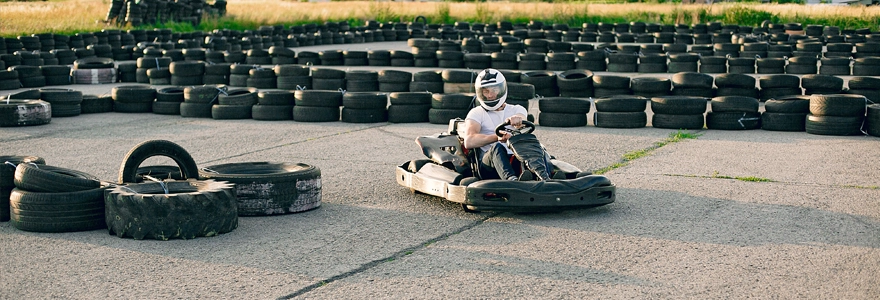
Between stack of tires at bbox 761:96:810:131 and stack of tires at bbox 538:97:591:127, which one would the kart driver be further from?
stack of tires at bbox 761:96:810:131

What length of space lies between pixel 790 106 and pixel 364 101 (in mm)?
4826

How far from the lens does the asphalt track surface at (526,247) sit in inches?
191

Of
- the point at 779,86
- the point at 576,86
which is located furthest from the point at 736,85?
the point at 576,86

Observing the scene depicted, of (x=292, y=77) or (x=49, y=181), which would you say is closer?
(x=49, y=181)

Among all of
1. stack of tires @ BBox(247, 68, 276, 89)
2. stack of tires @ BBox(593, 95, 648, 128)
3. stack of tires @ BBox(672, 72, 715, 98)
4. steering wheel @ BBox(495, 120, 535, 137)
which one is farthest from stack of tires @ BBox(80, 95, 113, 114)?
steering wheel @ BBox(495, 120, 535, 137)

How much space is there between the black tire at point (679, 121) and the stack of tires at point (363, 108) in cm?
323

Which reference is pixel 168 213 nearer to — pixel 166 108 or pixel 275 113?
pixel 275 113

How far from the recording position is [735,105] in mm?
11078

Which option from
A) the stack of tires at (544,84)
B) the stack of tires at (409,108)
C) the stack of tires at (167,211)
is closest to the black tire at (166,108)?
the stack of tires at (409,108)

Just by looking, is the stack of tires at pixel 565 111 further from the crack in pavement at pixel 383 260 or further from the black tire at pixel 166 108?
the crack in pavement at pixel 383 260

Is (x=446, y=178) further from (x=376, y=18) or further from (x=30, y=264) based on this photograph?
(x=376, y=18)

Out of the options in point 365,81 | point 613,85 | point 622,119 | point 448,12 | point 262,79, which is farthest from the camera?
point 448,12

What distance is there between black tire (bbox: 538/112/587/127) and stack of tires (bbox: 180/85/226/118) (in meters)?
4.22

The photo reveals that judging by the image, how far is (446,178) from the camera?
6.85 meters
